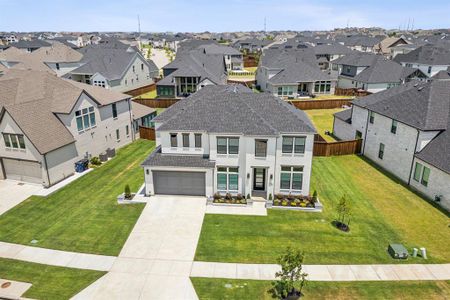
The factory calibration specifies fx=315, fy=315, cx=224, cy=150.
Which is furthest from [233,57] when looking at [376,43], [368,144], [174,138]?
[174,138]

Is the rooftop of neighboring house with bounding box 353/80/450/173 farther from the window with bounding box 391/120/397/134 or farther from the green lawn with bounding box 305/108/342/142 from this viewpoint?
the green lawn with bounding box 305/108/342/142

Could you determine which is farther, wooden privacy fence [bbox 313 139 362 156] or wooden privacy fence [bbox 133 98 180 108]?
wooden privacy fence [bbox 133 98 180 108]

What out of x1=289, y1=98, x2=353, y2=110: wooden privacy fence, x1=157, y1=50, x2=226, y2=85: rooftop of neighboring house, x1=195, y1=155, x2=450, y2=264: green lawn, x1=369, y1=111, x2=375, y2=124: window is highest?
x1=157, y1=50, x2=226, y2=85: rooftop of neighboring house

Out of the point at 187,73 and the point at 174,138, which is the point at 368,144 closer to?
the point at 174,138

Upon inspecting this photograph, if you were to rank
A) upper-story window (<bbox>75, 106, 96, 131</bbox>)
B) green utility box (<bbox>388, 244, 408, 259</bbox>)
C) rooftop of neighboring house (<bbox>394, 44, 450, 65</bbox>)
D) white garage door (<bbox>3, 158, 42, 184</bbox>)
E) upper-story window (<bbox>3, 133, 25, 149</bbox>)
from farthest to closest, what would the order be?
1. rooftop of neighboring house (<bbox>394, 44, 450, 65</bbox>)
2. upper-story window (<bbox>75, 106, 96, 131</bbox>)
3. white garage door (<bbox>3, 158, 42, 184</bbox>)
4. upper-story window (<bbox>3, 133, 25, 149</bbox>)
5. green utility box (<bbox>388, 244, 408, 259</bbox>)

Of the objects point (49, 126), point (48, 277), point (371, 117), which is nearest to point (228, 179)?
point (48, 277)

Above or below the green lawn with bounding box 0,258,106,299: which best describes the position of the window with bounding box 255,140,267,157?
above

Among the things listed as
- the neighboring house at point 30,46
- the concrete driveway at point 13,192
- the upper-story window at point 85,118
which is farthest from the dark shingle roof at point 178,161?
the neighboring house at point 30,46

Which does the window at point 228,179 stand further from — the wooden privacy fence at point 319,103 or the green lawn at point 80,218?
the wooden privacy fence at point 319,103

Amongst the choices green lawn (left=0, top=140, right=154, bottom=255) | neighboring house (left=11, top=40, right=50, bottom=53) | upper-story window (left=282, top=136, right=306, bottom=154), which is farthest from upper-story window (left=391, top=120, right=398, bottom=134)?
neighboring house (left=11, top=40, right=50, bottom=53)
